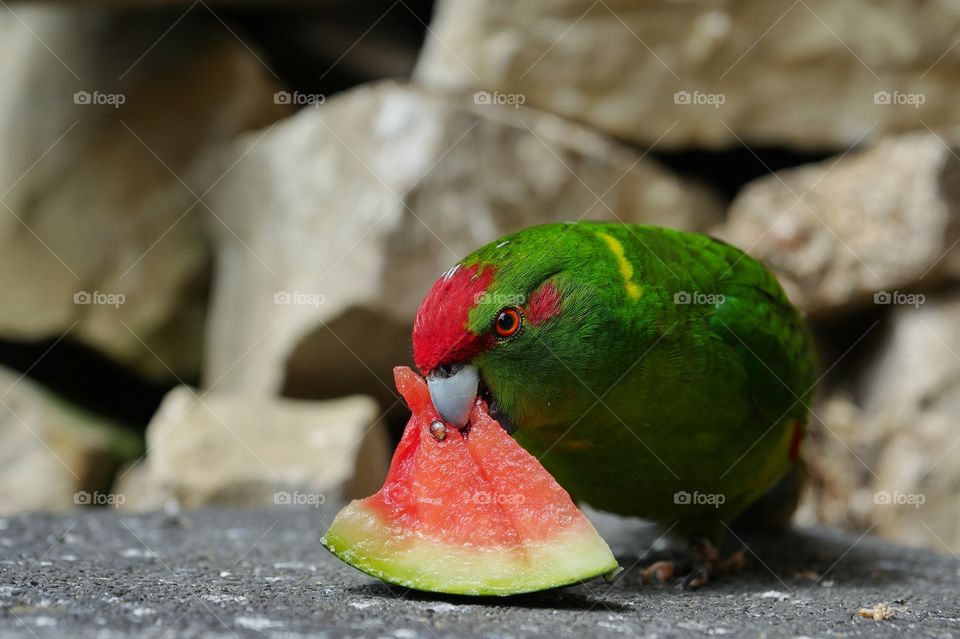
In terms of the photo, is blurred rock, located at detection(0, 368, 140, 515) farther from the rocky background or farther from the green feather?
the green feather

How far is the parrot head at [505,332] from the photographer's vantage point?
1.98 m

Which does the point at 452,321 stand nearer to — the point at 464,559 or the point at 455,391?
the point at 455,391

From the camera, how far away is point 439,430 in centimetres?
211

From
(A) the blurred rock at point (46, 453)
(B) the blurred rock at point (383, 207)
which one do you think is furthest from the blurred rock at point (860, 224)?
(A) the blurred rock at point (46, 453)

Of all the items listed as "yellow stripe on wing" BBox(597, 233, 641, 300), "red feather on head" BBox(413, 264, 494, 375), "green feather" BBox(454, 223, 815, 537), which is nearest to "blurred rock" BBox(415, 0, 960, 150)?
"green feather" BBox(454, 223, 815, 537)

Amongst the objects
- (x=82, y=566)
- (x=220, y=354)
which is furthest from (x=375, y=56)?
(x=82, y=566)

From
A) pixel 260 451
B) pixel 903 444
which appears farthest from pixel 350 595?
pixel 903 444

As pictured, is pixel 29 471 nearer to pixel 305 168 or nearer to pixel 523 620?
pixel 305 168

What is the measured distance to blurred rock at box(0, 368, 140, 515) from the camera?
4.81 meters

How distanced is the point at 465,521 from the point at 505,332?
17.2 inches

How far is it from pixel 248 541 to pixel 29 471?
254 cm

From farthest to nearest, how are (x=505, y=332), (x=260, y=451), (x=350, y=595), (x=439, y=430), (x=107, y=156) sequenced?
(x=107, y=156) → (x=260, y=451) → (x=439, y=430) → (x=505, y=332) → (x=350, y=595)

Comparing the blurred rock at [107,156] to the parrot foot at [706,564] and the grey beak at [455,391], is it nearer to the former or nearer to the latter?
the grey beak at [455,391]

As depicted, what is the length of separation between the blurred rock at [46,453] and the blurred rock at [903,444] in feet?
12.6
